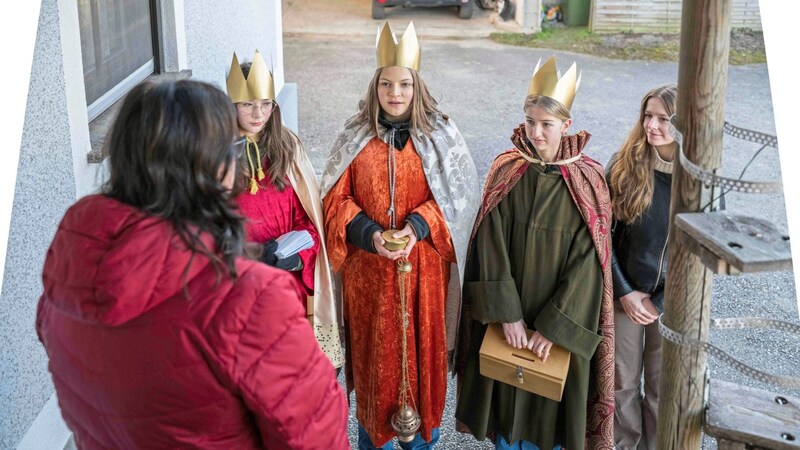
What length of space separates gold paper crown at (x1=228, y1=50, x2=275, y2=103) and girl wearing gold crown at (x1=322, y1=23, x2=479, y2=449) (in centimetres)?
37

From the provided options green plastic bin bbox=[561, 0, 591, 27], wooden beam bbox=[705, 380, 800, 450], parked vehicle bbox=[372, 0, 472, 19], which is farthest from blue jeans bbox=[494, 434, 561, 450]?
parked vehicle bbox=[372, 0, 472, 19]

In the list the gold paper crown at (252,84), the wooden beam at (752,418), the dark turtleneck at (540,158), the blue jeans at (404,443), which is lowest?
the blue jeans at (404,443)

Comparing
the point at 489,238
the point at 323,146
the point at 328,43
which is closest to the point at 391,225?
the point at 489,238

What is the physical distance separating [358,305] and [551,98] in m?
1.10

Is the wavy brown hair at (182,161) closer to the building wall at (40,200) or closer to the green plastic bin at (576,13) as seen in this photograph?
the building wall at (40,200)

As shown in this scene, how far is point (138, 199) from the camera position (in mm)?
1744

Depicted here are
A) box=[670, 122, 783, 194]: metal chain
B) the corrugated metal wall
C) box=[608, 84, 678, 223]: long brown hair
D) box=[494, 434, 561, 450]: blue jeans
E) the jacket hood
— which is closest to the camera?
the jacket hood

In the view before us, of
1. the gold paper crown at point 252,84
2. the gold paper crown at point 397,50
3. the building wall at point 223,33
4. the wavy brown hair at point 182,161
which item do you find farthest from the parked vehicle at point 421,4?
the wavy brown hair at point 182,161

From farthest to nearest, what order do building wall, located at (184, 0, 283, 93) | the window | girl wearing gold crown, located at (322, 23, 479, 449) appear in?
building wall, located at (184, 0, 283, 93)
the window
girl wearing gold crown, located at (322, 23, 479, 449)

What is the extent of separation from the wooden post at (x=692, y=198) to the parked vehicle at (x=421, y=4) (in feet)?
35.1

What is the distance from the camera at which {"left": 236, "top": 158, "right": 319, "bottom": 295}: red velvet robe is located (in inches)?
127

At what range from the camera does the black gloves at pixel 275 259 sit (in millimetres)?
3184

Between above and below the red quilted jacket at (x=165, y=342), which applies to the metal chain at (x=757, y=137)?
above

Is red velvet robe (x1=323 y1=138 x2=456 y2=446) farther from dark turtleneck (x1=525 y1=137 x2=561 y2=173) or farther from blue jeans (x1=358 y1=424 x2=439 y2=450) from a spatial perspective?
dark turtleneck (x1=525 y1=137 x2=561 y2=173)
